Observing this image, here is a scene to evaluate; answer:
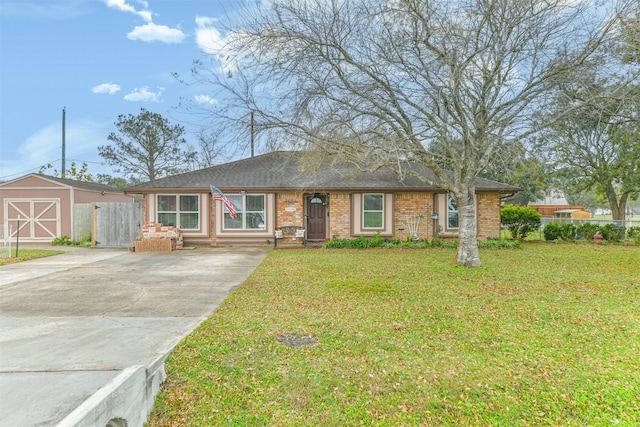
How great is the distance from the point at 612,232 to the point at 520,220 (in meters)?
3.63

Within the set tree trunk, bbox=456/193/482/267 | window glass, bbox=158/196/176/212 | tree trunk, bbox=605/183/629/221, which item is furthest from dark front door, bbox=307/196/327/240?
tree trunk, bbox=605/183/629/221

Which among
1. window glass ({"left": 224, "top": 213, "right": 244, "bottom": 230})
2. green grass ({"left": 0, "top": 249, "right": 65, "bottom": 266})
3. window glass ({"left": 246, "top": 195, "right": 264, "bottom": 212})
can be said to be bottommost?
green grass ({"left": 0, "top": 249, "right": 65, "bottom": 266})

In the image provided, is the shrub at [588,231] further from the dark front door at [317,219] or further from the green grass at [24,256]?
the green grass at [24,256]

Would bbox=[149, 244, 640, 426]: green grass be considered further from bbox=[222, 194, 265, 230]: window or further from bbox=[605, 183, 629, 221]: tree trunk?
bbox=[605, 183, 629, 221]: tree trunk

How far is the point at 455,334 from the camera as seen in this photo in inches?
160

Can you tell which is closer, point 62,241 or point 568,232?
point 62,241

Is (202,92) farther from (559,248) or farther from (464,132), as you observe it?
(559,248)

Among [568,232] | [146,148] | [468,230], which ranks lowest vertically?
[568,232]

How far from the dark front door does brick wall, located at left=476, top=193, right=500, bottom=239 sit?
21.1 ft

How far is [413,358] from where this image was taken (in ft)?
11.2

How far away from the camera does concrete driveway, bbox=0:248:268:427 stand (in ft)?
8.70

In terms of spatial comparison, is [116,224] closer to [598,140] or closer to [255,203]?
[255,203]

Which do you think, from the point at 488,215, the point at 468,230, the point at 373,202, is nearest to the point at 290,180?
the point at 373,202

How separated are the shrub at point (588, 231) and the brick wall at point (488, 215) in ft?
14.6
